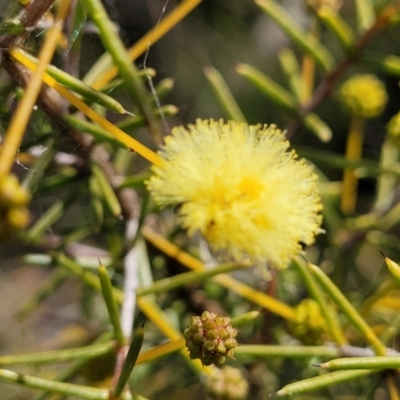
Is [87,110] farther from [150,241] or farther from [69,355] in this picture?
[150,241]

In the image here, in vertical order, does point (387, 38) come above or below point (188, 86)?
above

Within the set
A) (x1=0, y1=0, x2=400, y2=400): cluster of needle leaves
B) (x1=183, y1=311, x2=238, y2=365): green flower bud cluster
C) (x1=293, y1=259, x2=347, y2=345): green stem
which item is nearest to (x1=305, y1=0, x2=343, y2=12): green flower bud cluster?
Result: (x1=0, y1=0, x2=400, y2=400): cluster of needle leaves

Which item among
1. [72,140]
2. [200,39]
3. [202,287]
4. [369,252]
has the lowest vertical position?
[369,252]

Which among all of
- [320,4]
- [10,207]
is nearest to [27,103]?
[10,207]

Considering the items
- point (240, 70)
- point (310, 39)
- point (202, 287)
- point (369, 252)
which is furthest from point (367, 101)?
point (369, 252)

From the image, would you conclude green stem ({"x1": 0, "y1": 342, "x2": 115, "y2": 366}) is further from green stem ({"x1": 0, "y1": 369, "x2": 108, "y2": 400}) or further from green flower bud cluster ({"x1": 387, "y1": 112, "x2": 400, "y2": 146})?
green flower bud cluster ({"x1": 387, "y1": 112, "x2": 400, "y2": 146})

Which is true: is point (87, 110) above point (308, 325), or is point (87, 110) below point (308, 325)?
above

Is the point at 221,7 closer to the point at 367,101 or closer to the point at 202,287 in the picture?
the point at 367,101
